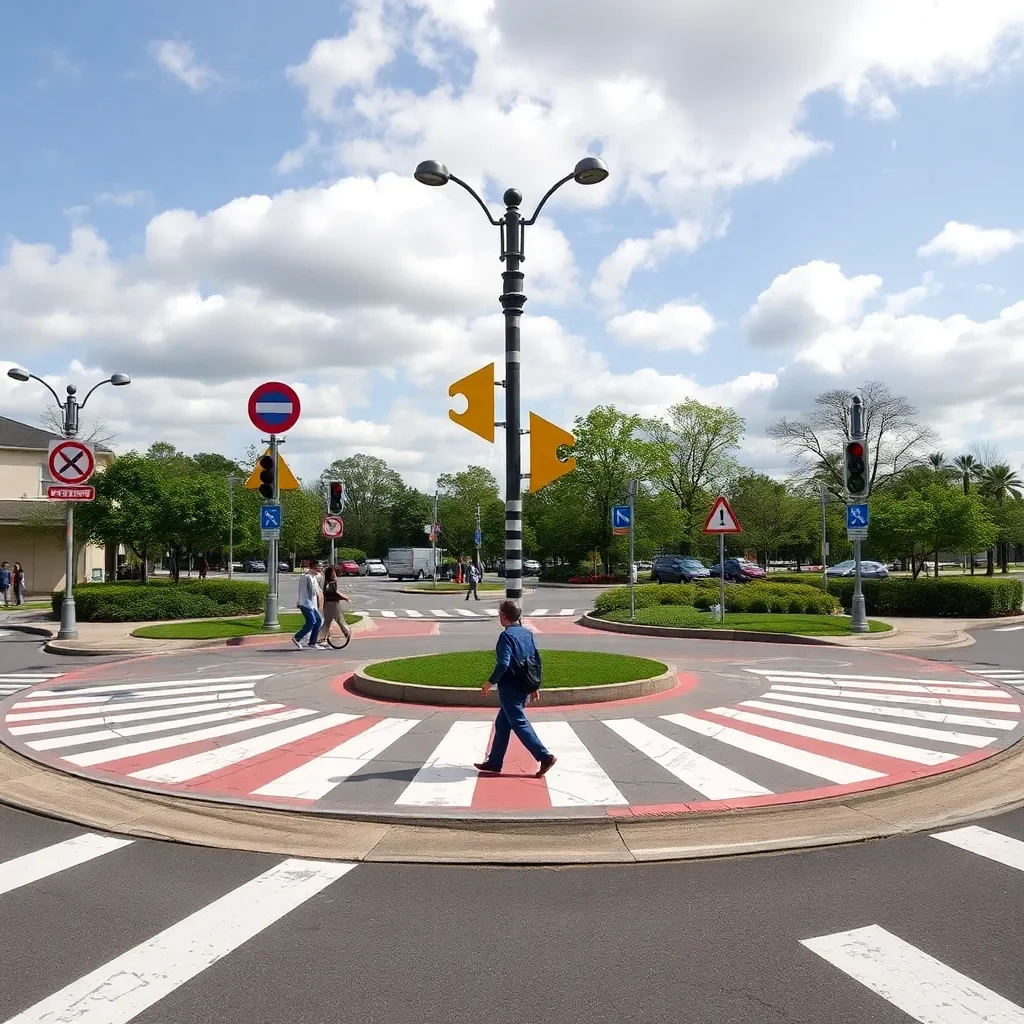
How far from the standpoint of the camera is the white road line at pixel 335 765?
7.35 metres

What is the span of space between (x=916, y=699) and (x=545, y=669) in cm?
505

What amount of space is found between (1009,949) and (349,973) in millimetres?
3232

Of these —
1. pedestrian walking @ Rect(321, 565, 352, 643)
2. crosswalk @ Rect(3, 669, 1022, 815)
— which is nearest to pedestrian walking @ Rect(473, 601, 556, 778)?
crosswalk @ Rect(3, 669, 1022, 815)

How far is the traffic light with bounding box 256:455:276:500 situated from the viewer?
20672mm

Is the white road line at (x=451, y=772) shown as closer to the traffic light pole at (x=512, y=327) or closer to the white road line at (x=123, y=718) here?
the traffic light pole at (x=512, y=327)

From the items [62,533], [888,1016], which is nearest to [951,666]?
[888,1016]

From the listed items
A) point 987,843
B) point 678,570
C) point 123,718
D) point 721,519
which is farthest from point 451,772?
point 678,570

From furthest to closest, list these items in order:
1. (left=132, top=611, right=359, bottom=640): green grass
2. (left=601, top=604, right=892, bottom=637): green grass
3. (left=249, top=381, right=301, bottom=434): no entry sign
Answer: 1. (left=601, top=604, right=892, bottom=637): green grass
2. (left=132, top=611, right=359, bottom=640): green grass
3. (left=249, top=381, right=301, bottom=434): no entry sign

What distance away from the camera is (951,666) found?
16078mm

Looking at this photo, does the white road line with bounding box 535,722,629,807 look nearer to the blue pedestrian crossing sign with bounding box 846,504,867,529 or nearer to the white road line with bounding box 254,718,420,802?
the white road line with bounding box 254,718,420,802

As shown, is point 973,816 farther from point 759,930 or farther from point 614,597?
point 614,597

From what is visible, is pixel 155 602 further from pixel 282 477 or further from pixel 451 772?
pixel 451 772

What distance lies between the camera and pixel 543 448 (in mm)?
10930

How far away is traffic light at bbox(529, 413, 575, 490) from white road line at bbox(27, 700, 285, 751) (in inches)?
172
